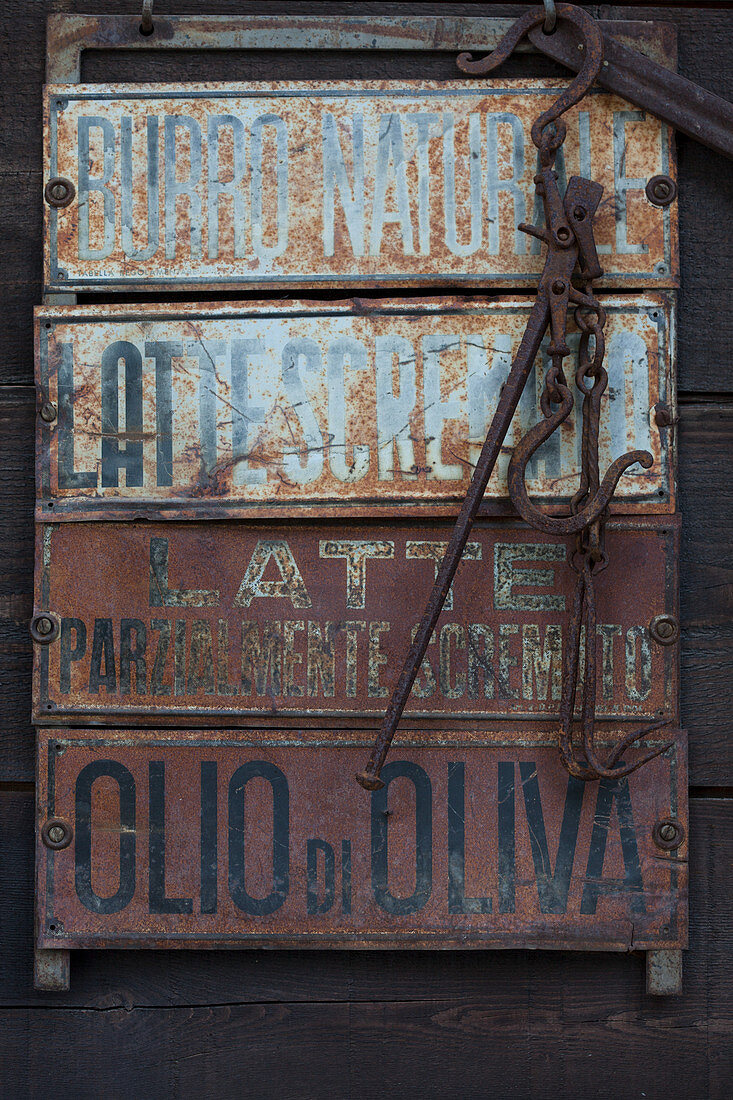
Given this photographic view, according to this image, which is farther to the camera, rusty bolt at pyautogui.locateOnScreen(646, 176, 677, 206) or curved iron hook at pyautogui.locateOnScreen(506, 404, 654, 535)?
rusty bolt at pyautogui.locateOnScreen(646, 176, 677, 206)

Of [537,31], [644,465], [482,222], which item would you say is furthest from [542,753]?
[537,31]

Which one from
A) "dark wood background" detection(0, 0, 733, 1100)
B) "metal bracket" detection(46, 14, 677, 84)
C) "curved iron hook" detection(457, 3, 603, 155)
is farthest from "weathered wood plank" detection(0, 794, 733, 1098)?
"metal bracket" detection(46, 14, 677, 84)

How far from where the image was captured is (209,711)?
3.32 ft

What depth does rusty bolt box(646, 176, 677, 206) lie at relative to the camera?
3.34 ft

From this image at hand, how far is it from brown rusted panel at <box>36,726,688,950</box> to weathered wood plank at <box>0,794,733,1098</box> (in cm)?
6

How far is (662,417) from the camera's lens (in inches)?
39.5

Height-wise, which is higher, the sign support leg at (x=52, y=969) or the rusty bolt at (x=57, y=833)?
the rusty bolt at (x=57, y=833)

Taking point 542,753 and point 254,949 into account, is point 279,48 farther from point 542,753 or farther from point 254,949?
point 254,949

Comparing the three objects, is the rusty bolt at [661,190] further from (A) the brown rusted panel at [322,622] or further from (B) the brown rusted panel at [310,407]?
(A) the brown rusted panel at [322,622]

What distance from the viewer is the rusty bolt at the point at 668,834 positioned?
100 centimetres

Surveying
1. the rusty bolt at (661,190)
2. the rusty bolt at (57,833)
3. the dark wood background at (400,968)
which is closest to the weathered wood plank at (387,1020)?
the dark wood background at (400,968)

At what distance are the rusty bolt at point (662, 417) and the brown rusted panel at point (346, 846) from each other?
35cm

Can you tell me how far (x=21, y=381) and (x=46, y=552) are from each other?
0.70 feet

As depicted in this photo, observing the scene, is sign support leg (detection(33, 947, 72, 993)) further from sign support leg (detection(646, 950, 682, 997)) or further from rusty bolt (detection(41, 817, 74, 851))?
sign support leg (detection(646, 950, 682, 997))
